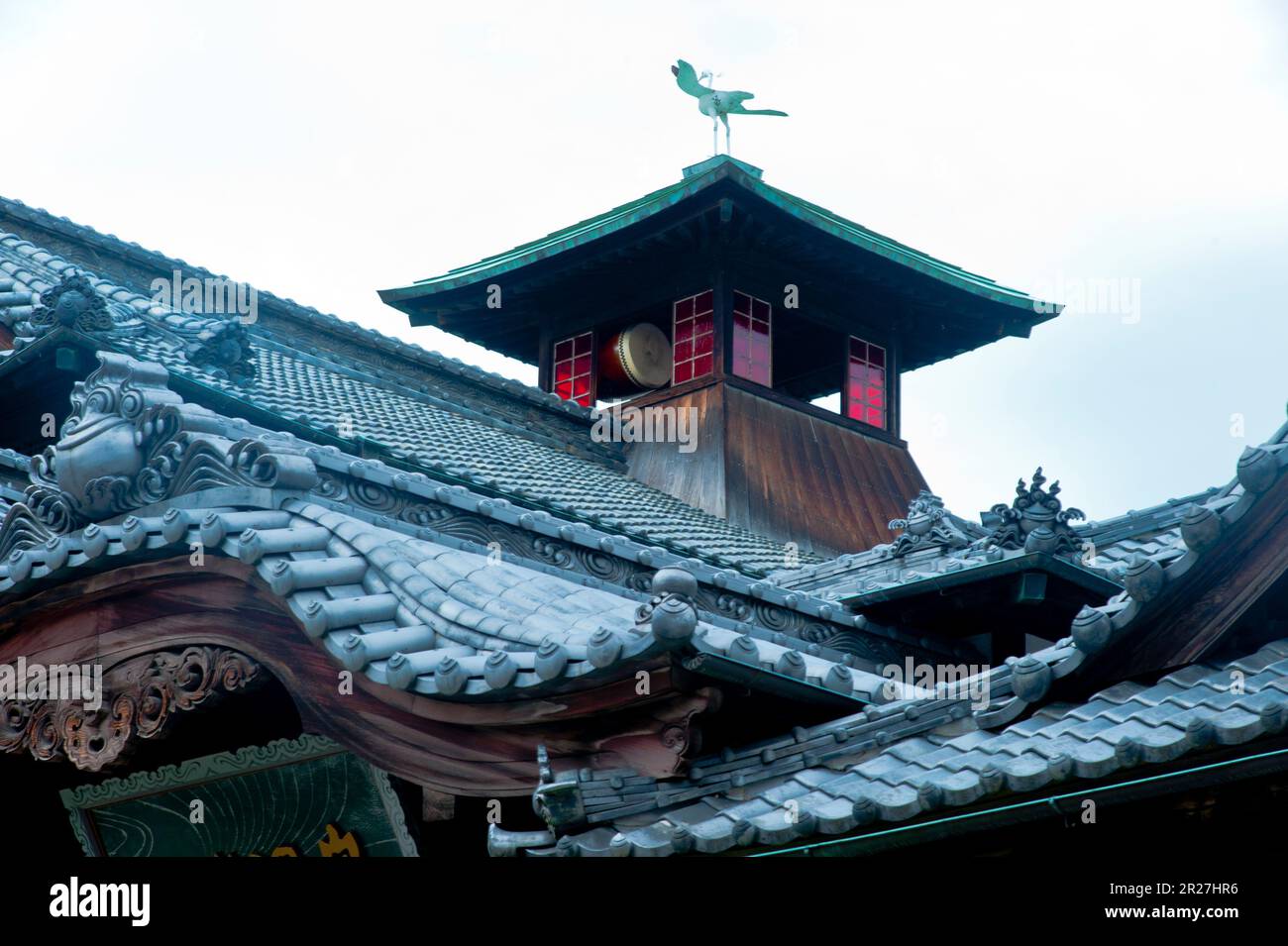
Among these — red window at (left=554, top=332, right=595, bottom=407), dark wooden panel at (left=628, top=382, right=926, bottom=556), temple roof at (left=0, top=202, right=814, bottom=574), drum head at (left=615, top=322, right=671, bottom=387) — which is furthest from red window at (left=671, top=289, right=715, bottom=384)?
temple roof at (left=0, top=202, right=814, bottom=574)

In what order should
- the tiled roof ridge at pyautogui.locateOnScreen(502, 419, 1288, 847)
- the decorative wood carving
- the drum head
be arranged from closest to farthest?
1. the tiled roof ridge at pyautogui.locateOnScreen(502, 419, 1288, 847)
2. the decorative wood carving
3. the drum head

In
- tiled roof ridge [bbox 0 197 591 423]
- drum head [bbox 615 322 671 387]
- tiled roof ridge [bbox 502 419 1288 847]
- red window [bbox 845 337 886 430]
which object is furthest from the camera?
red window [bbox 845 337 886 430]

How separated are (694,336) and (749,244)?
4.10 ft

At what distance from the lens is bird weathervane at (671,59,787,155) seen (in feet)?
65.6

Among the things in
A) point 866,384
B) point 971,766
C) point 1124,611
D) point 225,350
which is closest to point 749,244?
point 866,384

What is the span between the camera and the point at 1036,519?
11484 millimetres

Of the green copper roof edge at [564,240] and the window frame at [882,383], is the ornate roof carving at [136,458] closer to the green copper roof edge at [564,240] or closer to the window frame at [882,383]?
the green copper roof edge at [564,240]

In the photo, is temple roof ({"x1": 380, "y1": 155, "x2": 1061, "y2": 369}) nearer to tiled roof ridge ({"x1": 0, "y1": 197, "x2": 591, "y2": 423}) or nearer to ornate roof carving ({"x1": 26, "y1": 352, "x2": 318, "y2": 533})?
tiled roof ridge ({"x1": 0, "y1": 197, "x2": 591, "y2": 423})

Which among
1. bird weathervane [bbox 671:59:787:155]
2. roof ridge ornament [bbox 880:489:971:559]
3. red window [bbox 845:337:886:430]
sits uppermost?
bird weathervane [bbox 671:59:787:155]

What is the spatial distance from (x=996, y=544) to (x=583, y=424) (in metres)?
8.31

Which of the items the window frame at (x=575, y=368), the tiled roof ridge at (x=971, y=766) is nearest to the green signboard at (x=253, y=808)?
the tiled roof ridge at (x=971, y=766)

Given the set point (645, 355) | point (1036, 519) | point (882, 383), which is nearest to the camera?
point (1036, 519)

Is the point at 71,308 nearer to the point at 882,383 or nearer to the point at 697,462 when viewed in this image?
the point at 697,462

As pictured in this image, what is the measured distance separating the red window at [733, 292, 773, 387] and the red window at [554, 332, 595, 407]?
197 cm
